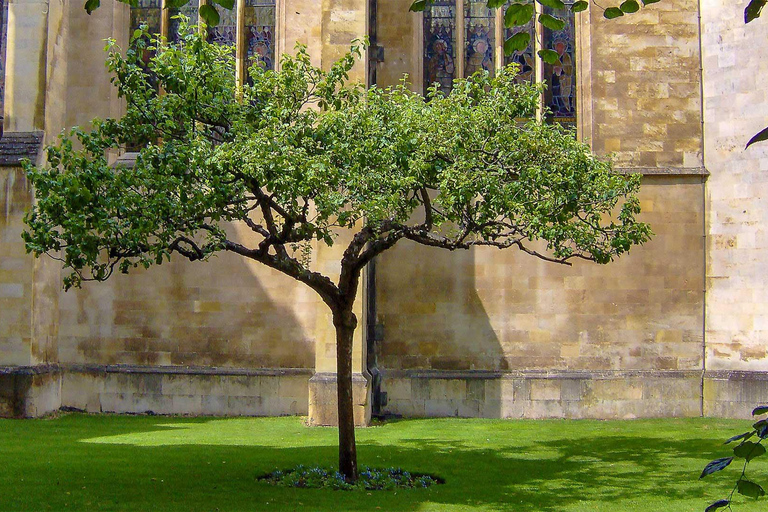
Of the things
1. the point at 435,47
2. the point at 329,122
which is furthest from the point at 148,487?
the point at 435,47

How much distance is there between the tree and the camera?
28.9 ft

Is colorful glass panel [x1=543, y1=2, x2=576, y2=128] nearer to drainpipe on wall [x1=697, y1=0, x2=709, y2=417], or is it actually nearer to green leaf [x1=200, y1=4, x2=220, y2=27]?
drainpipe on wall [x1=697, y1=0, x2=709, y2=417]

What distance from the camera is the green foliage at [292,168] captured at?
8805 mm

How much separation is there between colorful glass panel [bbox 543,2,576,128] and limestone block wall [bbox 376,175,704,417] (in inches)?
80.9

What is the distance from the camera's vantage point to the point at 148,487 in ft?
29.9

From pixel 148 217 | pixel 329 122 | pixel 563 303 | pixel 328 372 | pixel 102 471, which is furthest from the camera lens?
pixel 563 303

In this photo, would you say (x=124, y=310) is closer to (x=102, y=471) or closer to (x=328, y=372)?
(x=328, y=372)

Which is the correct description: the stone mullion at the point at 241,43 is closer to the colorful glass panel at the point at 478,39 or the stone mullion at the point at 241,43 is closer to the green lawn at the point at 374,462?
the colorful glass panel at the point at 478,39

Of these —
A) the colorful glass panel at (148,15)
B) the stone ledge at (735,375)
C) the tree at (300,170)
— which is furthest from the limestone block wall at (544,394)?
the colorful glass panel at (148,15)

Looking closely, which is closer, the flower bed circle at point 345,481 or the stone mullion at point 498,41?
the flower bed circle at point 345,481

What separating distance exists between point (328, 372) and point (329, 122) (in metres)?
6.35

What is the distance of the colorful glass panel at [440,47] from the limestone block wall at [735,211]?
4.51 meters

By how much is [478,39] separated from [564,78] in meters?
1.77

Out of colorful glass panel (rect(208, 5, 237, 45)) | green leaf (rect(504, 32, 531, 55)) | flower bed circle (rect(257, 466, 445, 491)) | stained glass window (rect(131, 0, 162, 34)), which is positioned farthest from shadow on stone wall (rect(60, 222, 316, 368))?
green leaf (rect(504, 32, 531, 55))
